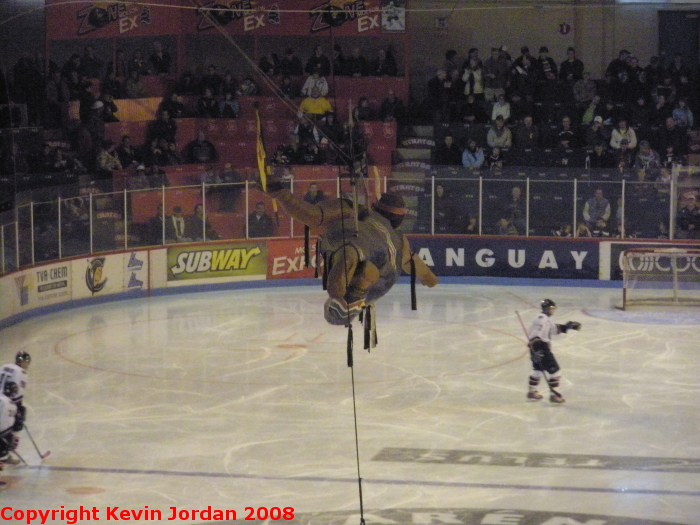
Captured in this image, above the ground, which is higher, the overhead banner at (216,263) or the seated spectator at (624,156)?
the seated spectator at (624,156)

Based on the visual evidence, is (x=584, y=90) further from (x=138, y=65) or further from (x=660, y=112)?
(x=138, y=65)

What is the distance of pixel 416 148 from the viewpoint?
25.8 metres

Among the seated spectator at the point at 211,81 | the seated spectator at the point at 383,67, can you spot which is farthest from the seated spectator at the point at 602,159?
the seated spectator at the point at 211,81

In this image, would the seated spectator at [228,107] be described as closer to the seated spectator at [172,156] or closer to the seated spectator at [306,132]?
the seated spectator at [306,132]

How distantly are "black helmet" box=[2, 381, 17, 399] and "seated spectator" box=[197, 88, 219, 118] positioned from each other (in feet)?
48.2

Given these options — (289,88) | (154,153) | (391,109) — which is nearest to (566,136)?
(391,109)

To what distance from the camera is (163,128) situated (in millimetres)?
24172

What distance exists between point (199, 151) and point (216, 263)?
110 inches

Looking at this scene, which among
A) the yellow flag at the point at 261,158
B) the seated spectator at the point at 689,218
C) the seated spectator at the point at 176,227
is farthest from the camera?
the seated spectator at the point at 689,218

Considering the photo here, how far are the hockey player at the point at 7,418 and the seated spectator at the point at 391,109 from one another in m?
15.6

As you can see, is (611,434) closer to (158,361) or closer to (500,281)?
(158,361)

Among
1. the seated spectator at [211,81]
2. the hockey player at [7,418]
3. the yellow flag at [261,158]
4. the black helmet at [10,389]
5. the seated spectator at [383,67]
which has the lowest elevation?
the hockey player at [7,418]

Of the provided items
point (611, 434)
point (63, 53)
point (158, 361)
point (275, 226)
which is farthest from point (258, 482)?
point (63, 53)

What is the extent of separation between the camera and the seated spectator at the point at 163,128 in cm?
2412
